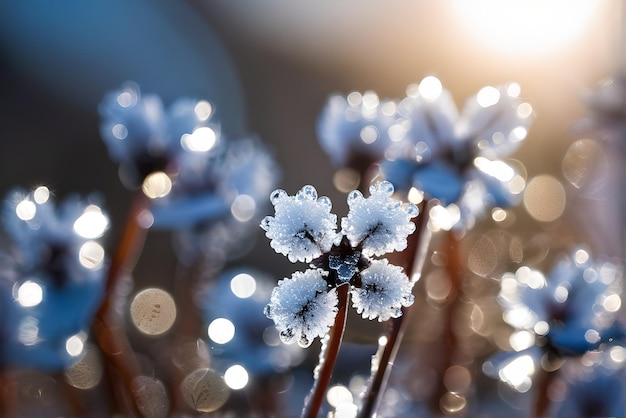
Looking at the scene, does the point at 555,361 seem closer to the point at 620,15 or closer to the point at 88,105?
the point at 620,15

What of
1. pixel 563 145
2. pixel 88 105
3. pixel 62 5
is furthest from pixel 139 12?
pixel 563 145

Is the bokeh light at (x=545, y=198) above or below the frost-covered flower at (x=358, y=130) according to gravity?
above

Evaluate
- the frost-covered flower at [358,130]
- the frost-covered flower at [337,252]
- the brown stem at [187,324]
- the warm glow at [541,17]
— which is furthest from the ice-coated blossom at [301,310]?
the warm glow at [541,17]

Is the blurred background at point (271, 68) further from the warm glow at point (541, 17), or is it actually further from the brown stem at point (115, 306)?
the brown stem at point (115, 306)

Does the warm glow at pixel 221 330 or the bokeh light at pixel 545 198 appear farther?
the bokeh light at pixel 545 198

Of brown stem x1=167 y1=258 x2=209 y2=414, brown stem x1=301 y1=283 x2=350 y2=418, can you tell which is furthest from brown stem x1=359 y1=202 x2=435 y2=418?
brown stem x1=167 y1=258 x2=209 y2=414

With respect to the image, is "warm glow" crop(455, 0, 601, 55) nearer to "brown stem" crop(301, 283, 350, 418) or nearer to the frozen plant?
the frozen plant

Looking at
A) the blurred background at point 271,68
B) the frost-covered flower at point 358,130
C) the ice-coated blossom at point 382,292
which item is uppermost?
the blurred background at point 271,68

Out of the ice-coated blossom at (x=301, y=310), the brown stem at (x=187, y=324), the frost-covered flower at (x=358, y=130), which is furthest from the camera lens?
the brown stem at (x=187, y=324)
